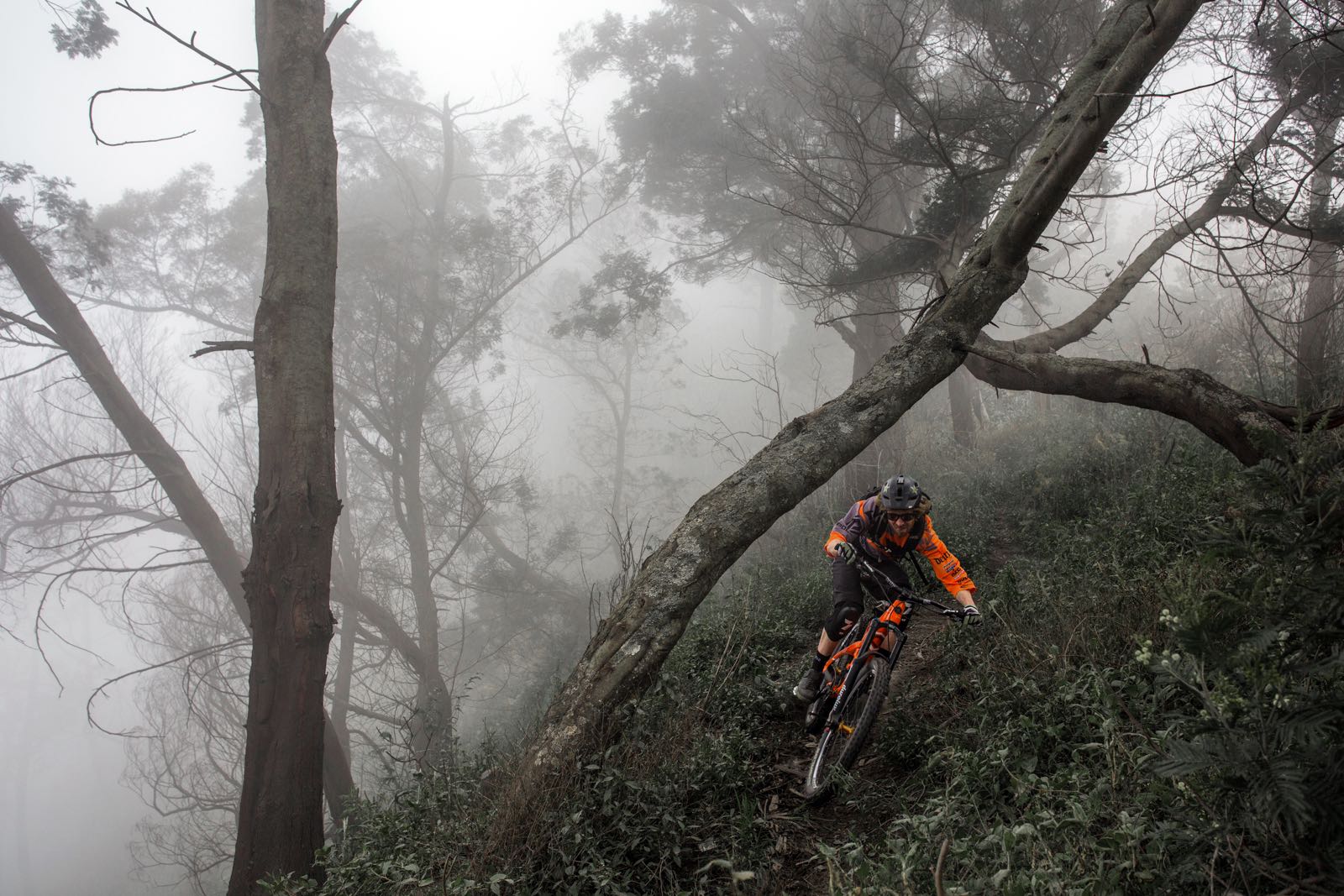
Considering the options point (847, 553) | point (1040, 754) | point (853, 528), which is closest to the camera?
point (1040, 754)

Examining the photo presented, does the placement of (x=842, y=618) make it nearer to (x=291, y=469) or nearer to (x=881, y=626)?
(x=881, y=626)

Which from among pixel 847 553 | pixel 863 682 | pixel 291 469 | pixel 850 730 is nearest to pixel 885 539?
pixel 847 553

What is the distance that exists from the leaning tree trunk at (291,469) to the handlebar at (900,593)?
3.25 meters

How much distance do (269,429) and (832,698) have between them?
388 cm

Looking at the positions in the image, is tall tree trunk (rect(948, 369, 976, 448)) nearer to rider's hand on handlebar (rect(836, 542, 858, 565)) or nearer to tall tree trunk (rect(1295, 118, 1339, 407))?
tall tree trunk (rect(1295, 118, 1339, 407))

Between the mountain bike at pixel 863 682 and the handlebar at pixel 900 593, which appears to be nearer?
the handlebar at pixel 900 593

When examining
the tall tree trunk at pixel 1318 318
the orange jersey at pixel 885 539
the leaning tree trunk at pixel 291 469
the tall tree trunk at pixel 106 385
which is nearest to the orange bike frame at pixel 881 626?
the orange jersey at pixel 885 539

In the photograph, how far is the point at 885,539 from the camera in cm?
458

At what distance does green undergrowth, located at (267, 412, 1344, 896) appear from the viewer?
72.0 inches

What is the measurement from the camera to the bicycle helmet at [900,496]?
13.9ft

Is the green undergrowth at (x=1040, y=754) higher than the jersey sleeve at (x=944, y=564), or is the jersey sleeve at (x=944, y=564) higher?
the jersey sleeve at (x=944, y=564)

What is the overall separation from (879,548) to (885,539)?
95mm

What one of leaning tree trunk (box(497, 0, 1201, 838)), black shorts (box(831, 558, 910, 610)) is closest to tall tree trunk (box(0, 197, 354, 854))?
leaning tree trunk (box(497, 0, 1201, 838))

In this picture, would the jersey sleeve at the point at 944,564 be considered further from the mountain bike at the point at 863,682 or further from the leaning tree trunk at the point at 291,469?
the leaning tree trunk at the point at 291,469
